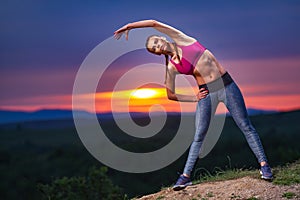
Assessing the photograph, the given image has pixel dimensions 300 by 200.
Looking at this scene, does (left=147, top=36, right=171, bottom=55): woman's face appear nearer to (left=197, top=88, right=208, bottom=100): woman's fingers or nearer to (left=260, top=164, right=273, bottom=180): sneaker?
(left=197, top=88, right=208, bottom=100): woman's fingers

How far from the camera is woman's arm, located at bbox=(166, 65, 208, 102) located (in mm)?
8586

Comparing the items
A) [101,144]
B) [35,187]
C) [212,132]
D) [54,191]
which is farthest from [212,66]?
[35,187]

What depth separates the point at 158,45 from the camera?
27.6ft

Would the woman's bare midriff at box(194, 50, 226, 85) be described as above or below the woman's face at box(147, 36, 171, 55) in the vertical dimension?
below

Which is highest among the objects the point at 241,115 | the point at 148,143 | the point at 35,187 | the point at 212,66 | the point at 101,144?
the point at 212,66

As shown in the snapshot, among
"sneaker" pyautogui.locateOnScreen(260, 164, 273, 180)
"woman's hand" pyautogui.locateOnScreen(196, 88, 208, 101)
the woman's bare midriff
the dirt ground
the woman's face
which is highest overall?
the woman's face

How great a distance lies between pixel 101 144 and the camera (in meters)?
10.9

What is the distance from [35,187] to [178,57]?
10337 mm

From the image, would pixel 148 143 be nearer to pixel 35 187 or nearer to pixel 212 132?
pixel 35 187

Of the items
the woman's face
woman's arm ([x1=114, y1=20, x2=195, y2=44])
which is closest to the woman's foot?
the woman's face

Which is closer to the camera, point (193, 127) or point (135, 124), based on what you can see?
point (193, 127)

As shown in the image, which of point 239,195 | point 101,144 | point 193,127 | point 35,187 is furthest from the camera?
point 35,187

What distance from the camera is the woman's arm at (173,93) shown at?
8586 mm

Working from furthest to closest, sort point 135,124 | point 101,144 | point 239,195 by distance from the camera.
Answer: point 101,144
point 135,124
point 239,195
